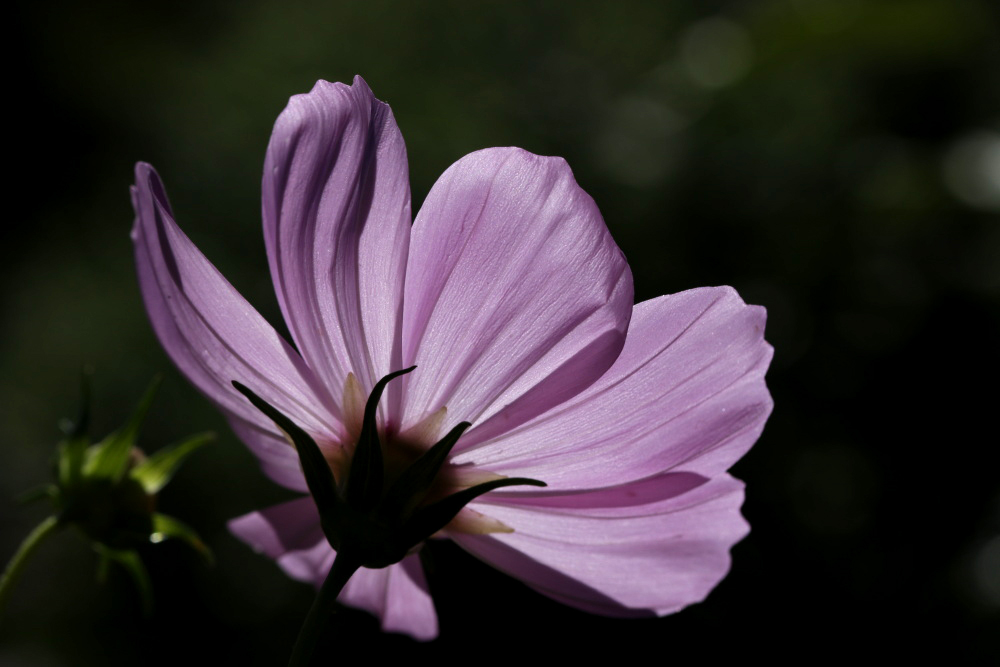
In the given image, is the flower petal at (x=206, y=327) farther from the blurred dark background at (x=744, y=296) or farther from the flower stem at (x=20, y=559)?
the blurred dark background at (x=744, y=296)

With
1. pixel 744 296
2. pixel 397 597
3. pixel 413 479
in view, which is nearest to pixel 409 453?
pixel 413 479

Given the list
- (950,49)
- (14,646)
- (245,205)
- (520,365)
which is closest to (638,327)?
(520,365)

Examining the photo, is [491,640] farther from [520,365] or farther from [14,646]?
[520,365]

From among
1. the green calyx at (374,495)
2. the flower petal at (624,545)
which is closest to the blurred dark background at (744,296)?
the flower petal at (624,545)

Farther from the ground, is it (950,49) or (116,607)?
(950,49)

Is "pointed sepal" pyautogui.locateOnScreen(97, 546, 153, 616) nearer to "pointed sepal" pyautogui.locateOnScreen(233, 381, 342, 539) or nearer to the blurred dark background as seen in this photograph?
"pointed sepal" pyautogui.locateOnScreen(233, 381, 342, 539)

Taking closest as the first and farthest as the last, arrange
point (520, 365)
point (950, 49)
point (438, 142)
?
1. point (520, 365)
2. point (950, 49)
3. point (438, 142)
